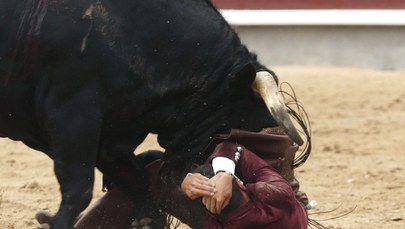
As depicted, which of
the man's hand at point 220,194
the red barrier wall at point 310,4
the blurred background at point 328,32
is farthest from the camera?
the red barrier wall at point 310,4

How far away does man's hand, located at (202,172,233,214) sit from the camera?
152 inches

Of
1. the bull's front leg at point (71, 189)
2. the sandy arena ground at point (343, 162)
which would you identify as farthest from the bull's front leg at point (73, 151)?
the sandy arena ground at point (343, 162)

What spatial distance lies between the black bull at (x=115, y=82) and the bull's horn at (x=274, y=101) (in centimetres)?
4

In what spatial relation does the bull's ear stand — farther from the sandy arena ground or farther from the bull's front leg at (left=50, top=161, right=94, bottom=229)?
the sandy arena ground

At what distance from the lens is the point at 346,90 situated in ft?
30.9

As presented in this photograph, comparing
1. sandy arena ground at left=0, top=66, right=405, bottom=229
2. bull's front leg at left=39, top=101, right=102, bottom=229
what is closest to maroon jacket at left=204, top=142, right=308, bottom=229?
bull's front leg at left=39, top=101, right=102, bottom=229

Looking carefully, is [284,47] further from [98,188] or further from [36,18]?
[36,18]

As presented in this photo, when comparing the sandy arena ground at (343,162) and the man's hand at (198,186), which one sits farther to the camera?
the sandy arena ground at (343,162)

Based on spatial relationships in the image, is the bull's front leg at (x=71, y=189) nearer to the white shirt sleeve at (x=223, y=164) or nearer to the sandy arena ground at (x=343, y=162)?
the white shirt sleeve at (x=223, y=164)

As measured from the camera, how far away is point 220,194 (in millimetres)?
3854

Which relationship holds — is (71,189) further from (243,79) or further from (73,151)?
(243,79)

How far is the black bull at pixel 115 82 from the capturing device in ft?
12.8

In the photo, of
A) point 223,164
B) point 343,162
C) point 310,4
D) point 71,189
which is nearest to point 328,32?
point 310,4

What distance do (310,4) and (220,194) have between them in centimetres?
791
